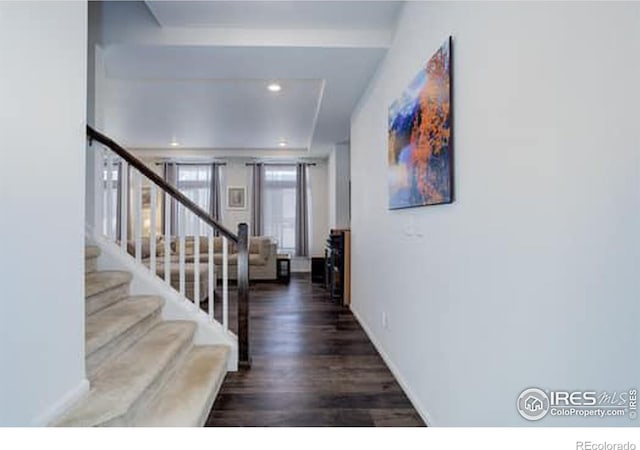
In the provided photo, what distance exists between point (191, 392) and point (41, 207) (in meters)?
1.24

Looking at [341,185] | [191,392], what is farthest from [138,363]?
[341,185]

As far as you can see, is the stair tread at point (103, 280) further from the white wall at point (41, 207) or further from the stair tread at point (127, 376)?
the white wall at point (41, 207)

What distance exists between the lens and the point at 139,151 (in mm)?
8008

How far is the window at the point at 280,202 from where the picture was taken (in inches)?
340

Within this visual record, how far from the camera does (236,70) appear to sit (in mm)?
3395

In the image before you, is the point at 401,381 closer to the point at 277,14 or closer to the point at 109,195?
the point at 109,195

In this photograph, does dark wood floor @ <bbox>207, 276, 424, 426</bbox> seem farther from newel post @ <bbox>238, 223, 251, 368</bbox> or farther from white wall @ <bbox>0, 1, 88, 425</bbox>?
white wall @ <bbox>0, 1, 88, 425</bbox>

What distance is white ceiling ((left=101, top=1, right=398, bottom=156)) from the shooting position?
2750mm

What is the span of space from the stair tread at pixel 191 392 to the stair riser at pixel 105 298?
2.05 ft

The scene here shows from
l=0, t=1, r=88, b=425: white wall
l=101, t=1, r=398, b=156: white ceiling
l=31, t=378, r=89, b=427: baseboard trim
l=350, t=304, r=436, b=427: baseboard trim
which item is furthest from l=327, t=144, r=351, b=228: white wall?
l=31, t=378, r=89, b=427: baseboard trim

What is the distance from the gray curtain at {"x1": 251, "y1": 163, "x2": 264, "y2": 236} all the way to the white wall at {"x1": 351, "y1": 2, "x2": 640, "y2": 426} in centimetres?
651

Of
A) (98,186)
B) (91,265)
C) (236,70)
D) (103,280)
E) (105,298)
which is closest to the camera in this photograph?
(105,298)
